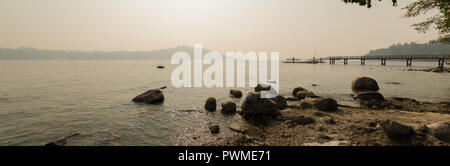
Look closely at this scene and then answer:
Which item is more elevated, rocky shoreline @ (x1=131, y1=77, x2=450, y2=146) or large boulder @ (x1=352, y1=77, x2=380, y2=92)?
large boulder @ (x1=352, y1=77, x2=380, y2=92)

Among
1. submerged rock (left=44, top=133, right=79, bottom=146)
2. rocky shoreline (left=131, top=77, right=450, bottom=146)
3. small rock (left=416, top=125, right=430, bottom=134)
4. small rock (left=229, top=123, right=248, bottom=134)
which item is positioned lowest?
submerged rock (left=44, top=133, right=79, bottom=146)

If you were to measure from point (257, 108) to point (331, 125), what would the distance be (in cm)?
464

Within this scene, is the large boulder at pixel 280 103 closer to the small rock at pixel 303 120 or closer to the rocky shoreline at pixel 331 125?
the rocky shoreline at pixel 331 125

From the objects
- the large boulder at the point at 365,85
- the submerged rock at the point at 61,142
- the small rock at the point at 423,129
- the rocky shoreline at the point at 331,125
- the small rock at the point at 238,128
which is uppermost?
the large boulder at the point at 365,85

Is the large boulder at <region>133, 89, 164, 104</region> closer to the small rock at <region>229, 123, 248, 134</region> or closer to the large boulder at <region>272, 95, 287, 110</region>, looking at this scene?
the small rock at <region>229, 123, 248, 134</region>

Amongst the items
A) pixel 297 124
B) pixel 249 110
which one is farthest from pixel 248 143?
pixel 249 110

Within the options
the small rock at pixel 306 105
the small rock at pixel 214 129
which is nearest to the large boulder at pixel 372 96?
the small rock at pixel 306 105

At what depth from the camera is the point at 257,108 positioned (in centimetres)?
1390

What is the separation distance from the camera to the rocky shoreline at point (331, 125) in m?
8.61

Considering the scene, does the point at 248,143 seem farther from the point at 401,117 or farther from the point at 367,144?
the point at 401,117

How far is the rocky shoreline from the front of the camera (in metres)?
8.61

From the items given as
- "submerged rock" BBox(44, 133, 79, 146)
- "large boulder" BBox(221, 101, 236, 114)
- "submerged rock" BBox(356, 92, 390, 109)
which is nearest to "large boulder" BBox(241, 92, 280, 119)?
"large boulder" BBox(221, 101, 236, 114)

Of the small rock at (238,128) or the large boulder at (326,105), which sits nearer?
the small rock at (238,128)
